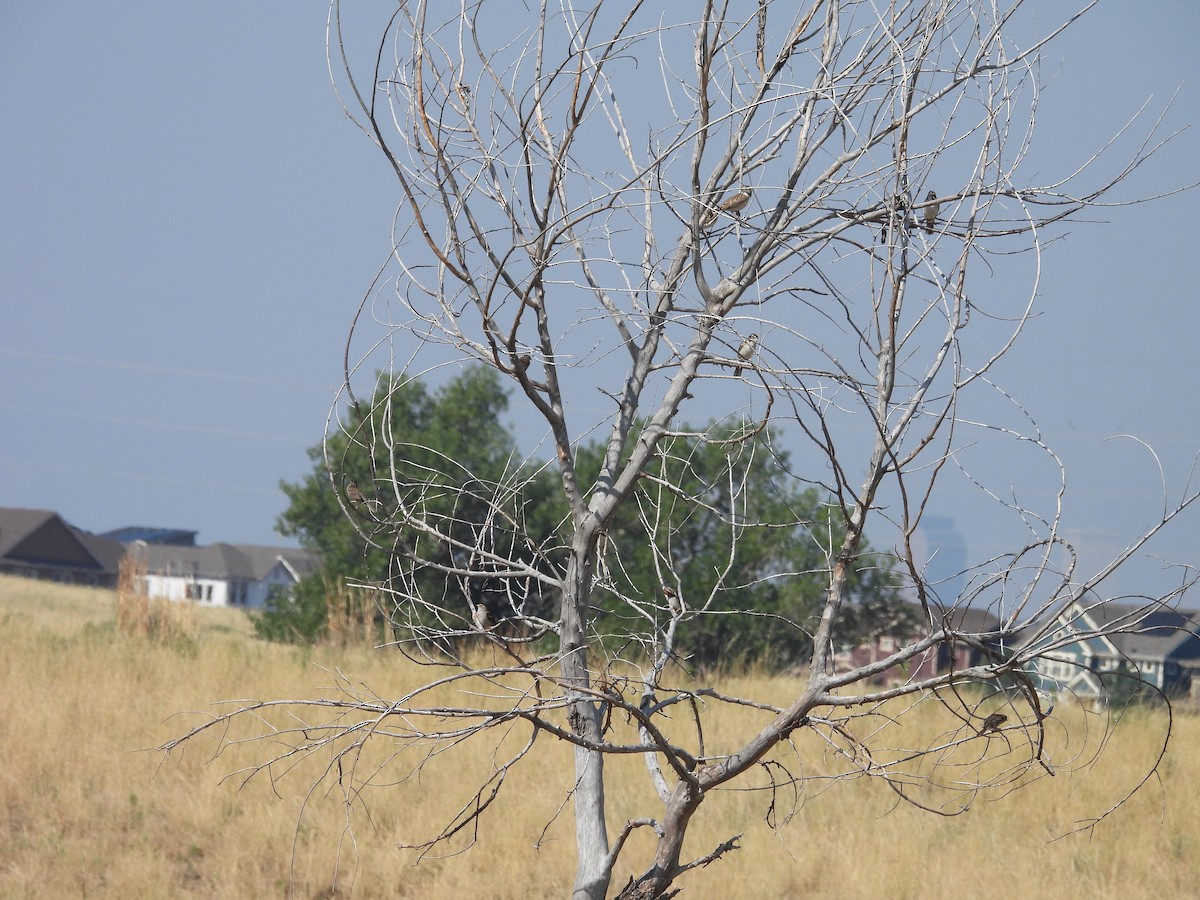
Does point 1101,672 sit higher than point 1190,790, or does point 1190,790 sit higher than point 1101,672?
point 1101,672

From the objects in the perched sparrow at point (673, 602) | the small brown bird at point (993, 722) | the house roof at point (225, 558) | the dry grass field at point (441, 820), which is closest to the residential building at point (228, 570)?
the house roof at point (225, 558)

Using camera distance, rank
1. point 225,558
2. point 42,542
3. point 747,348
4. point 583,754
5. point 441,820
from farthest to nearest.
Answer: point 225,558
point 42,542
point 441,820
point 583,754
point 747,348

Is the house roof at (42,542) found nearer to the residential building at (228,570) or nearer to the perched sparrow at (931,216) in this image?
the residential building at (228,570)

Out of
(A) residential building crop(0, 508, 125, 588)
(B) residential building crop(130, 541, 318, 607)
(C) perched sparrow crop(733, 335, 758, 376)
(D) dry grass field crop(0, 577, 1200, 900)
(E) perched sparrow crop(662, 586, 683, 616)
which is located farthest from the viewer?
(B) residential building crop(130, 541, 318, 607)

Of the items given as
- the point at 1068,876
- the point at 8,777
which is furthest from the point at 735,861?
the point at 8,777

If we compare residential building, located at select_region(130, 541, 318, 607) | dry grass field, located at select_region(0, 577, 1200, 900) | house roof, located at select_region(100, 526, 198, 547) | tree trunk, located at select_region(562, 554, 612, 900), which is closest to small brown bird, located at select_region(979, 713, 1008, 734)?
tree trunk, located at select_region(562, 554, 612, 900)

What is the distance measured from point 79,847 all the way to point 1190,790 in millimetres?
7115

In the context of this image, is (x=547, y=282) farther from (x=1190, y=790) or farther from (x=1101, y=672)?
(x=1190, y=790)

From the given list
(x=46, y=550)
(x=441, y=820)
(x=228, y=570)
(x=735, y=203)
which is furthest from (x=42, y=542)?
(x=735, y=203)

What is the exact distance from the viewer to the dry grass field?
633 centimetres

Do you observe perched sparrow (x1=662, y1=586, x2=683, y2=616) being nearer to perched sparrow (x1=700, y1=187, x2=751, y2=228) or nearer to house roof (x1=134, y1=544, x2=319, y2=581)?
→ perched sparrow (x1=700, y1=187, x2=751, y2=228)

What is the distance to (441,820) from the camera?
7227 millimetres

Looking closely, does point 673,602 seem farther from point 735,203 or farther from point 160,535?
point 160,535

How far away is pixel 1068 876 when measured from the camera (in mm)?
6270
